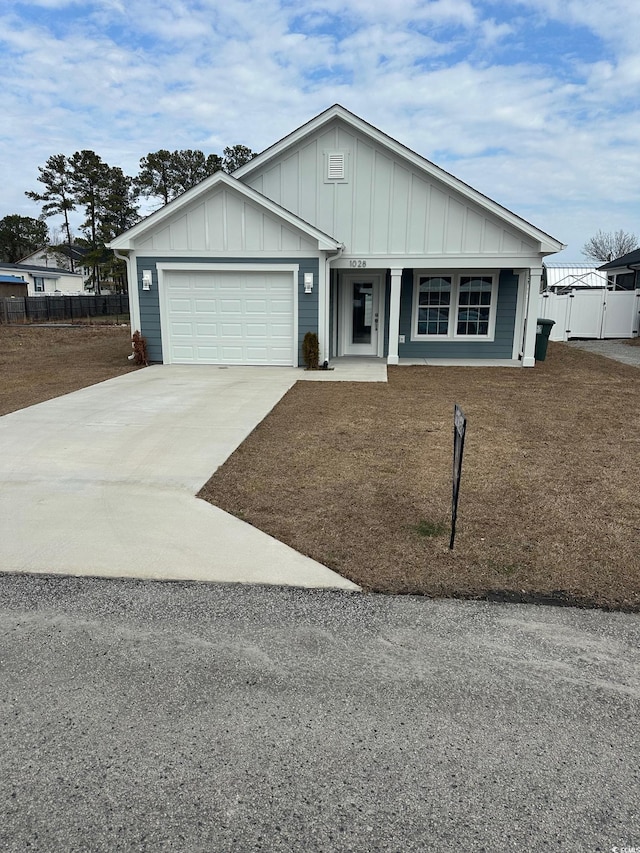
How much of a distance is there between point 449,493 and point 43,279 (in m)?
57.0

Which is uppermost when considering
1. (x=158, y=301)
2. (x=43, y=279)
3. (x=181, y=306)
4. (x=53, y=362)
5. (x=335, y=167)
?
(x=335, y=167)

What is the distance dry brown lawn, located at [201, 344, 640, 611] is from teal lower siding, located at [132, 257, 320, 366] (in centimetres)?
408

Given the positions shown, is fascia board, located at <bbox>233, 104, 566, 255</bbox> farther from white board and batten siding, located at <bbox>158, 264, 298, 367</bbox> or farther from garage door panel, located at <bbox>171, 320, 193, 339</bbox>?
garage door panel, located at <bbox>171, 320, 193, 339</bbox>

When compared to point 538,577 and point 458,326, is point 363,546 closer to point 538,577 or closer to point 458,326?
point 538,577

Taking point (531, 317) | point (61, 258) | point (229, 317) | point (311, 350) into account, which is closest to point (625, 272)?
point (531, 317)

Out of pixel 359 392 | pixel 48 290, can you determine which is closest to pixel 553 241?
pixel 359 392

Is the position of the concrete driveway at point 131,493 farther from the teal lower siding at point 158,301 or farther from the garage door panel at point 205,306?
the garage door panel at point 205,306

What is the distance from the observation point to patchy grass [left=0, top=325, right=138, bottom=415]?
10633 millimetres

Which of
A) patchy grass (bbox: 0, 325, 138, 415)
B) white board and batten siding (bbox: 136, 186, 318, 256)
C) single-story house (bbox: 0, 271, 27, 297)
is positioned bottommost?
patchy grass (bbox: 0, 325, 138, 415)

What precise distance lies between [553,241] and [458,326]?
3196 mm

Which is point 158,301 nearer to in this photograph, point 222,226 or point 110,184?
point 222,226

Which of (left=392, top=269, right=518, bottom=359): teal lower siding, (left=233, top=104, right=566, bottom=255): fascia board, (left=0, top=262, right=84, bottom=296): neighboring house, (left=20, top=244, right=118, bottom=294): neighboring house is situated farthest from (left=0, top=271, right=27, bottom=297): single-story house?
(left=392, top=269, right=518, bottom=359): teal lower siding

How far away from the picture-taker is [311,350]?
1344 cm

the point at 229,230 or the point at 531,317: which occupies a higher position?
the point at 229,230
